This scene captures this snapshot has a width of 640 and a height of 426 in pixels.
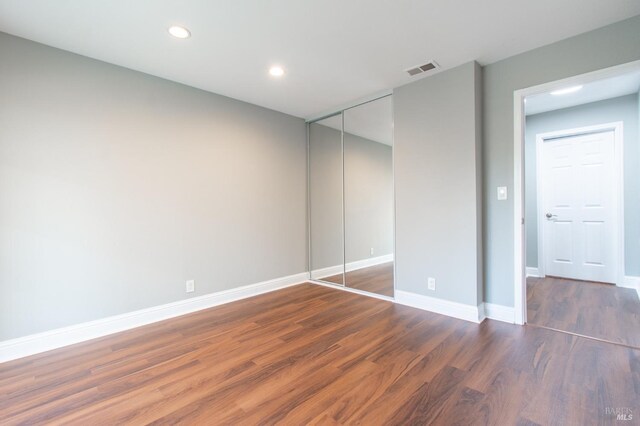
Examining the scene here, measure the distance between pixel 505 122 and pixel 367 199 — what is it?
2.38 metres

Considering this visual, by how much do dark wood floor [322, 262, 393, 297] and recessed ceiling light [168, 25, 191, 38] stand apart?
3.43m

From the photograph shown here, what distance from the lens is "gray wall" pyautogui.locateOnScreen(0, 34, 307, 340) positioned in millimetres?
2271

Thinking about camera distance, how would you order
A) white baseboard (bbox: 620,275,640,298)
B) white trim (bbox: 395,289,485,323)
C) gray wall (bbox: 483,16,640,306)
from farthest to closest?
white baseboard (bbox: 620,275,640,298), white trim (bbox: 395,289,485,323), gray wall (bbox: 483,16,640,306)

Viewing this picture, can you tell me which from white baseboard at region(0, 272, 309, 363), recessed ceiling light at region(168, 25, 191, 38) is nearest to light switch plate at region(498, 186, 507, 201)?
white baseboard at region(0, 272, 309, 363)

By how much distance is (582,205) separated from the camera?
4.24m

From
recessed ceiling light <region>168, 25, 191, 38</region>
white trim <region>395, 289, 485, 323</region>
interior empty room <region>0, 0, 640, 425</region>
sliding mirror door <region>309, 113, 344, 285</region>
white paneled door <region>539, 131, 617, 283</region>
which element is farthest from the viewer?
sliding mirror door <region>309, 113, 344, 285</region>

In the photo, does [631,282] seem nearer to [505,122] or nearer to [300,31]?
[505,122]

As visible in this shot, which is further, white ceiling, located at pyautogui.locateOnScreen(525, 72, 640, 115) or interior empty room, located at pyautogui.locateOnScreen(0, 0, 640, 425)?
white ceiling, located at pyautogui.locateOnScreen(525, 72, 640, 115)

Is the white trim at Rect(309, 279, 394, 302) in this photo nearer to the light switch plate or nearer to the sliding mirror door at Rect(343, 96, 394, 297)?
the sliding mirror door at Rect(343, 96, 394, 297)

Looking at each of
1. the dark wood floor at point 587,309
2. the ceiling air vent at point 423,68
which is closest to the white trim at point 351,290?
the dark wood floor at point 587,309

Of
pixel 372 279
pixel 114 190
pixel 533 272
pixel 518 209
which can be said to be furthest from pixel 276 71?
pixel 533 272

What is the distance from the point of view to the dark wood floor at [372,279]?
3880mm

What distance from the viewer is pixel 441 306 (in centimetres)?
301

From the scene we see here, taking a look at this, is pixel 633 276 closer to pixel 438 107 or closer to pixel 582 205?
pixel 582 205
